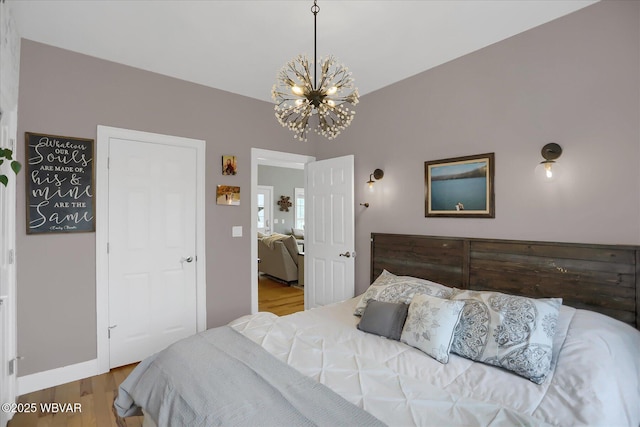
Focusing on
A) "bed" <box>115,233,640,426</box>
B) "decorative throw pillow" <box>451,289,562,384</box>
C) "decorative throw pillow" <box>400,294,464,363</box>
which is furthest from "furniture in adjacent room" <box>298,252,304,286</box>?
"decorative throw pillow" <box>451,289,562,384</box>

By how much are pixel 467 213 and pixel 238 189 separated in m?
2.36

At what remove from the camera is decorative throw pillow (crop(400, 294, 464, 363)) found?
69.5 inches

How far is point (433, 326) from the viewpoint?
182 cm

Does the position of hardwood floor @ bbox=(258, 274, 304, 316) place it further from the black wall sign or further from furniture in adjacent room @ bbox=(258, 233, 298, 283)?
the black wall sign

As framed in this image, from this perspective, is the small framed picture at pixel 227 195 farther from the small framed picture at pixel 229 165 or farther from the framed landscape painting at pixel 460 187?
the framed landscape painting at pixel 460 187

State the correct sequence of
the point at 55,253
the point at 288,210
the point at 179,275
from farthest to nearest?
the point at 288,210, the point at 179,275, the point at 55,253

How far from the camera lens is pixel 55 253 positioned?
2.57 m

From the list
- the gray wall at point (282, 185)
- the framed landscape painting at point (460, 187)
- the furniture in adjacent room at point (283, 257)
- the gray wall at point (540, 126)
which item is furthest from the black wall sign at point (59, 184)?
the gray wall at point (282, 185)

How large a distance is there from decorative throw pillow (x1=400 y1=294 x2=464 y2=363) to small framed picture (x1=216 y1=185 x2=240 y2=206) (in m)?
2.29

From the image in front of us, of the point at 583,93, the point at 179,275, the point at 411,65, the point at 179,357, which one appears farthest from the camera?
the point at 179,275

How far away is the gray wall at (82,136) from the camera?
8.09 ft

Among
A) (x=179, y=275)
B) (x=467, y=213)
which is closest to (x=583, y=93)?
(x=467, y=213)

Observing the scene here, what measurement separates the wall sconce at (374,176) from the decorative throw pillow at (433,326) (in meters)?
1.65

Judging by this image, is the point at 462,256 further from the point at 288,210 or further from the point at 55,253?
the point at 288,210
